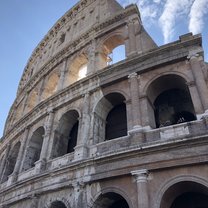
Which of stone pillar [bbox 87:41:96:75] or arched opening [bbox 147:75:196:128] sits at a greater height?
stone pillar [bbox 87:41:96:75]

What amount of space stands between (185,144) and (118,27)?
8.13 m

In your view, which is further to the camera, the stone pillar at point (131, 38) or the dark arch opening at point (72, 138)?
the dark arch opening at point (72, 138)

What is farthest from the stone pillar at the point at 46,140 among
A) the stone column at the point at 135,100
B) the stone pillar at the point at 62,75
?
the stone column at the point at 135,100

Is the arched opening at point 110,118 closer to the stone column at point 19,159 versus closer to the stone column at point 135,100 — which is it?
the stone column at point 135,100

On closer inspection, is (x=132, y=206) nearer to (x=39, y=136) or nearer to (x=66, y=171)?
(x=66, y=171)

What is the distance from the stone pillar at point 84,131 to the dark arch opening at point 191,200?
3595mm

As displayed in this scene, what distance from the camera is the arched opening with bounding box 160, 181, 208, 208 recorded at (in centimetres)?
676

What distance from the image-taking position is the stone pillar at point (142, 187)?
258 inches

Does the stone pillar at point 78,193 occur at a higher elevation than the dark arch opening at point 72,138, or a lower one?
lower

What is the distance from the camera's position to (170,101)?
9.94 meters

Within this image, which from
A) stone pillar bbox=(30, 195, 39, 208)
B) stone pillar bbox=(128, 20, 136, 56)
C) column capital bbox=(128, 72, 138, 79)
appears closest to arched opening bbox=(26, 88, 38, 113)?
stone pillar bbox=(128, 20, 136, 56)

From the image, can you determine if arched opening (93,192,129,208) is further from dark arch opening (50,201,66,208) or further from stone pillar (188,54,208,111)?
stone pillar (188,54,208,111)

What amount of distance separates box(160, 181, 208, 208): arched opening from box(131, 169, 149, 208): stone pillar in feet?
1.67

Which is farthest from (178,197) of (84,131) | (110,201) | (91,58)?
(91,58)
